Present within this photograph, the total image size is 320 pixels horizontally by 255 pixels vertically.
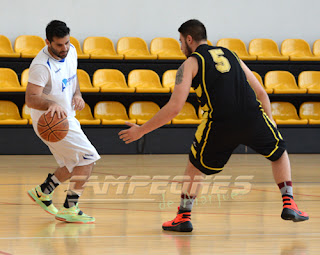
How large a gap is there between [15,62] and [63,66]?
5.86 metres

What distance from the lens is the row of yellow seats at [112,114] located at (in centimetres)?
831

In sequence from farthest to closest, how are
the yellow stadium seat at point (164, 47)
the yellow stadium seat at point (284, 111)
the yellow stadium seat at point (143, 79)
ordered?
the yellow stadium seat at point (164, 47), the yellow stadium seat at point (284, 111), the yellow stadium seat at point (143, 79)

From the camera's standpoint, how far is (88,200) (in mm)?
3992

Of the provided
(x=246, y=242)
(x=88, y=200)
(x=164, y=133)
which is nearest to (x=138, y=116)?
(x=164, y=133)

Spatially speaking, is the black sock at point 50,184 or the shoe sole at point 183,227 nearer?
the shoe sole at point 183,227

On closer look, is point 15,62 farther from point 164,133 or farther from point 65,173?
point 65,173

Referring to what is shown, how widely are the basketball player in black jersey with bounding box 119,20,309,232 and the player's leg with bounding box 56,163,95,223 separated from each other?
18.7 inches

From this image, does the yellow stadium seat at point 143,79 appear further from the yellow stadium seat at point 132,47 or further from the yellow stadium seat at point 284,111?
the yellow stadium seat at point 284,111

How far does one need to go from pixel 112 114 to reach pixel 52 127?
5.51m

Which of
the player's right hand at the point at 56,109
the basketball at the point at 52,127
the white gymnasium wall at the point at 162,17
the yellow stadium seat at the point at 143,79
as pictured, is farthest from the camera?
the white gymnasium wall at the point at 162,17

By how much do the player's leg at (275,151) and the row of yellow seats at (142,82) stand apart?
5.60 m

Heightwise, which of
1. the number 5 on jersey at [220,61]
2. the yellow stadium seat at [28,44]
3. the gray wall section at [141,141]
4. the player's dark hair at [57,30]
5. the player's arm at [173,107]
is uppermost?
the player's dark hair at [57,30]

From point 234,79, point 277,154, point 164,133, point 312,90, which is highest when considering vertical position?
point 234,79

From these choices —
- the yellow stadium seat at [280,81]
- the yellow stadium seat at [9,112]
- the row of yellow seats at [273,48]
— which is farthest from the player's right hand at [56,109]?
the row of yellow seats at [273,48]
